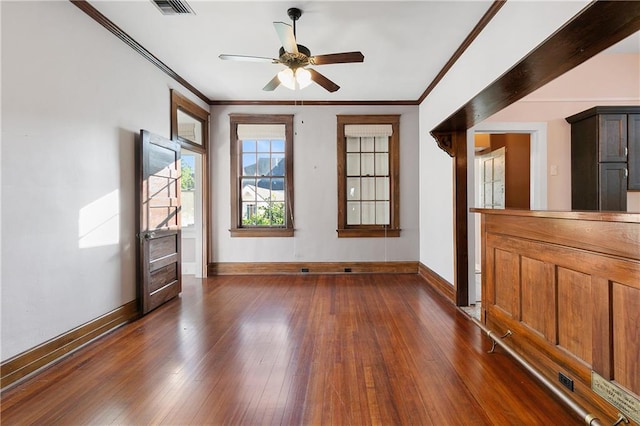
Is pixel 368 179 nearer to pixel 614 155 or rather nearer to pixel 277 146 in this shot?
pixel 277 146

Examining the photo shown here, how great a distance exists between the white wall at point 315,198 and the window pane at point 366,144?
45 centimetres

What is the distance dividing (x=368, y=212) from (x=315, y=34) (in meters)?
2.90

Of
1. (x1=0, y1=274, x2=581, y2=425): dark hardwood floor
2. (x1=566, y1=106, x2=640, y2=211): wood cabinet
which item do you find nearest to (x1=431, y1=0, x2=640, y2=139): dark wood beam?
(x1=566, y1=106, x2=640, y2=211): wood cabinet

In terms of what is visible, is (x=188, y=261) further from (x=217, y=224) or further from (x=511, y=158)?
(x=511, y=158)

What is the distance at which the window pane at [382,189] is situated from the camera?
16.6 ft

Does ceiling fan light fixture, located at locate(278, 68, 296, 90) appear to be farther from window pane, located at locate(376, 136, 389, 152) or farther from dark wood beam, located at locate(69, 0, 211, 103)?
window pane, located at locate(376, 136, 389, 152)

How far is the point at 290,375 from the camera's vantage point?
80.2 inches

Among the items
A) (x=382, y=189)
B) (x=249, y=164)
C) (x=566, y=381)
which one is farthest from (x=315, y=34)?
(x=566, y=381)

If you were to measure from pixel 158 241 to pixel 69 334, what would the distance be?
1274 millimetres

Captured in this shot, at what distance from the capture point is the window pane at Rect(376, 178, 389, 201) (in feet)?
16.6

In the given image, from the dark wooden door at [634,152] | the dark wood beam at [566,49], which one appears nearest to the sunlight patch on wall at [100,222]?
the dark wood beam at [566,49]

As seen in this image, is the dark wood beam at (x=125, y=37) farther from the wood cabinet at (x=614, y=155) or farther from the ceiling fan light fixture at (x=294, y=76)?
the wood cabinet at (x=614, y=155)

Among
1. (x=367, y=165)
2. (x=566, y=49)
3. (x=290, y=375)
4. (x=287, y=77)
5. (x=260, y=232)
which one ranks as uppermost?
(x=287, y=77)

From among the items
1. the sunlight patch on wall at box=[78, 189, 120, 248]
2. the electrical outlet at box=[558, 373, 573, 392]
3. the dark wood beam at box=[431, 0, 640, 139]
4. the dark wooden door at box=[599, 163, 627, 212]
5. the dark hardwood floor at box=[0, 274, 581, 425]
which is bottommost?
the dark hardwood floor at box=[0, 274, 581, 425]
